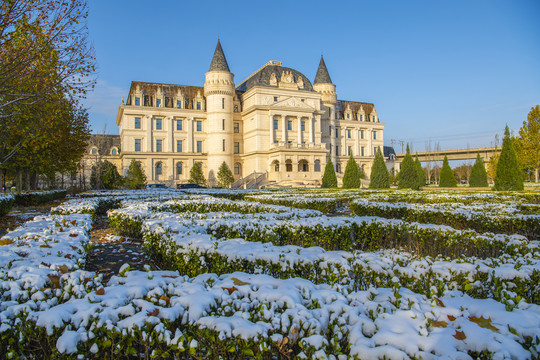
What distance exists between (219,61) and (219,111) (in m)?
7.76

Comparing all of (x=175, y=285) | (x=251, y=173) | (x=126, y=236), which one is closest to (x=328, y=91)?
(x=251, y=173)

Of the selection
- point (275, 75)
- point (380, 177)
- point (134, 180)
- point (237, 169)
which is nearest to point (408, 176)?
point (380, 177)

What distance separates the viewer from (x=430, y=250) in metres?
7.13

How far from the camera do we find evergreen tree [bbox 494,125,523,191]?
24.0m

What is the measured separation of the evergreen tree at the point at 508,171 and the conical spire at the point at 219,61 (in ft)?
133

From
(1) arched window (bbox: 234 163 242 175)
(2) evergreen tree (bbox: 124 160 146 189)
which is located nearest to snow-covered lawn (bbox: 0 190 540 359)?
(2) evergreen tree (bbox: 124 160 146 189)

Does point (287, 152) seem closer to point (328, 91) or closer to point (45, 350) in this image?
point (328, 91)

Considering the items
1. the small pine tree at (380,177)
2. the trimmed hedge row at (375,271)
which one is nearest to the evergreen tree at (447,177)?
the small pine tree at (380,177)

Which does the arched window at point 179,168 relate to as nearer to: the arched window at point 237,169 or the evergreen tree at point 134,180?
the arched window at point 237,169

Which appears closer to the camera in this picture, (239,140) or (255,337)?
(255,337)

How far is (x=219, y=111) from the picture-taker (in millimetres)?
54562

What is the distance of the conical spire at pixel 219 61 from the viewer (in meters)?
53.6

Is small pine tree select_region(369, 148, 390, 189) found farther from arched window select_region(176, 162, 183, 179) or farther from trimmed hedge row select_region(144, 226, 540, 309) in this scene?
arched window select_region(176, 162, 183, 179)

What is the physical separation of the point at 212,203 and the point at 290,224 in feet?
20.7
